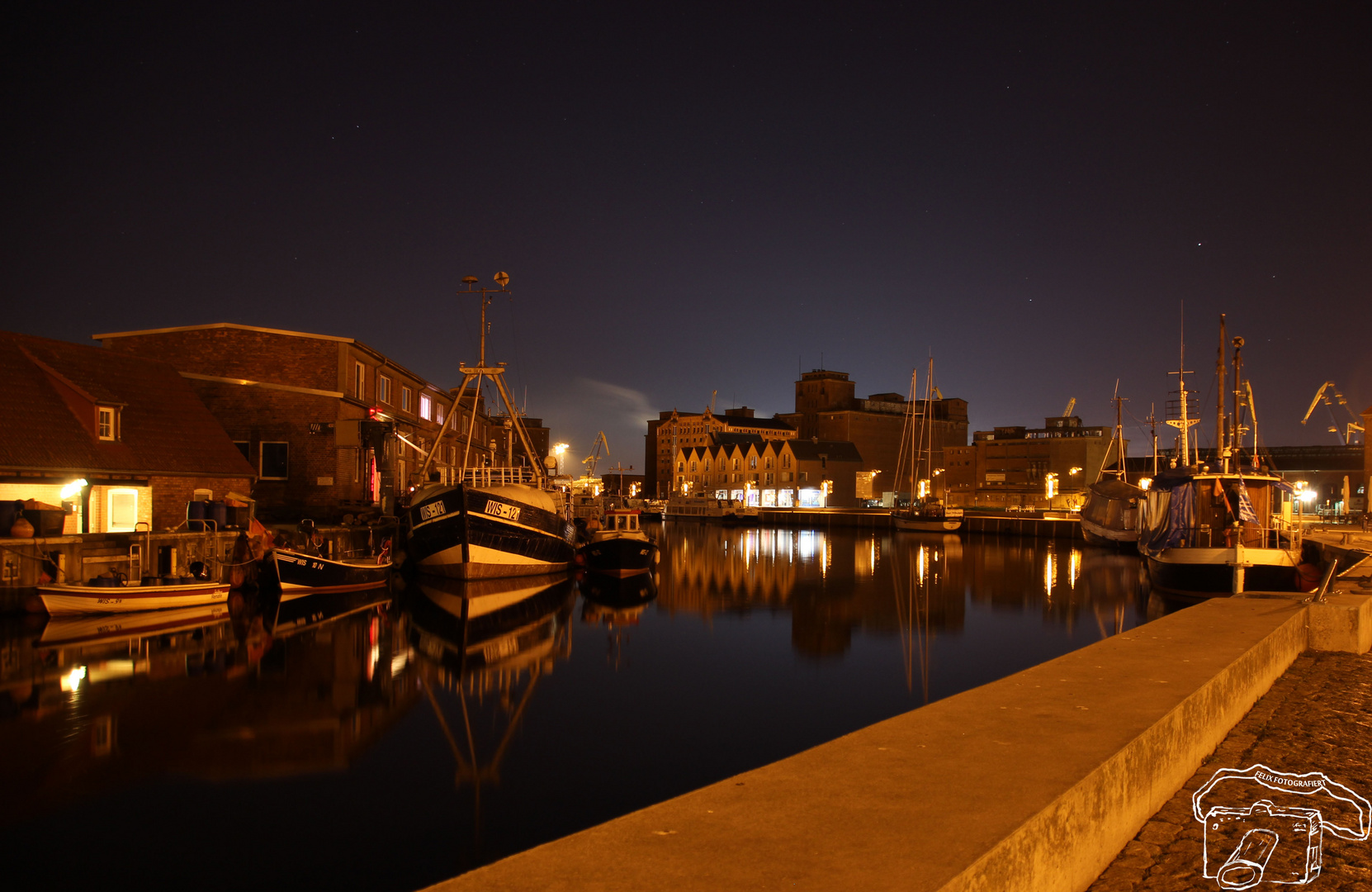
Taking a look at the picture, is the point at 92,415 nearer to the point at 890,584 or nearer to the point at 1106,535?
the point at 890,584

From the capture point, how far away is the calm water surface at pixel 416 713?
26.4ft

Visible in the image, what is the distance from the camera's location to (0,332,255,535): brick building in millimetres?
20812

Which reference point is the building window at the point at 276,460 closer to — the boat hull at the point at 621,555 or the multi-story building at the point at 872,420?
the boat hull at the point at 621,555

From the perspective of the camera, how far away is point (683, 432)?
158 metres

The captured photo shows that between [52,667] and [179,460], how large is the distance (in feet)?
38.1

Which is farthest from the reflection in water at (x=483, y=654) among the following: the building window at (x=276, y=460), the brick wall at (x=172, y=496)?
the building window at (x=276, y=460)

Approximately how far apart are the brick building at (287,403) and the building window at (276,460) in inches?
1.2

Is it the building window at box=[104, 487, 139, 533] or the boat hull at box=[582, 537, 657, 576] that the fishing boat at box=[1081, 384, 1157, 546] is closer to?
the boat hull at box=[582, 537, 657, 576]

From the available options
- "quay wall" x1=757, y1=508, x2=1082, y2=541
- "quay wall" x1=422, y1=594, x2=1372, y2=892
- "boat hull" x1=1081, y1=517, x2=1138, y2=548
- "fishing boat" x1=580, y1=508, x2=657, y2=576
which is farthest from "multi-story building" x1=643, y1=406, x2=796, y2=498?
"quay wall" x1=422, y1=594, x2=1372, y2=892

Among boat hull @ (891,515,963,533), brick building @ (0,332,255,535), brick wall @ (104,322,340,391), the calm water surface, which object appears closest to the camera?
the calm water surface

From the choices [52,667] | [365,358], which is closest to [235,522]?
[52,667]

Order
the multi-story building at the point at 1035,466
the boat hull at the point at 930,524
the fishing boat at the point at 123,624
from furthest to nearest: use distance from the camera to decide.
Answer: the multi-story building at the point at 1035,466 < the boat hull at the point at 930,524 < the fishing boat at the point at 123,624

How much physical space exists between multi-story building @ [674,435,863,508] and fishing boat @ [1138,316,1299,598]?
7674 centimetres

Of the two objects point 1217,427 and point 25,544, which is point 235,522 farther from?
point 1217,427
